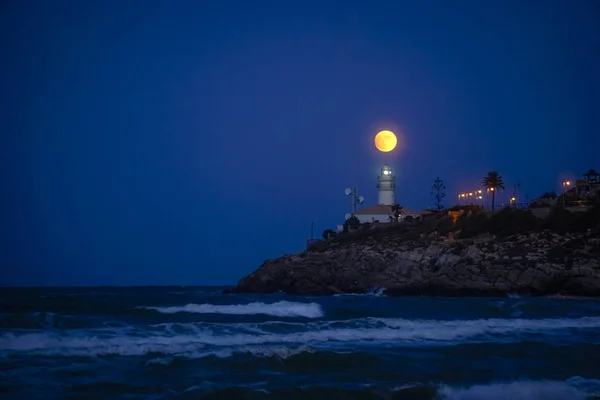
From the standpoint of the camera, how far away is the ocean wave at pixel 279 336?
→ 16594 mm

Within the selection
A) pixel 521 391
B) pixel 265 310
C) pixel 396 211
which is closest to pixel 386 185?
pixel 396 211

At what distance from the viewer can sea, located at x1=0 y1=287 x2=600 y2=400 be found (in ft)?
37.9

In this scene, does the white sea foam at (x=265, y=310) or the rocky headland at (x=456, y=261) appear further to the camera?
the rocky headland at (x=456, y=261)

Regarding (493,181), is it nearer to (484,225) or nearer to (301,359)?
(484,225)

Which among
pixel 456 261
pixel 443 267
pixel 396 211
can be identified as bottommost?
pixel 443 267

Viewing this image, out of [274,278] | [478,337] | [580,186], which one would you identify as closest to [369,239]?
[274,278]

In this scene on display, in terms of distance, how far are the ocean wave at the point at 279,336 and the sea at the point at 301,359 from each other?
34 mm

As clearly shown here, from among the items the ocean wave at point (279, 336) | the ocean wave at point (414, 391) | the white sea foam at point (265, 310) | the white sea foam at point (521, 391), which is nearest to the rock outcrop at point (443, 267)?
the white sea foam at point (265, 310)

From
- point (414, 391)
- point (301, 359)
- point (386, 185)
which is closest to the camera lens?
point (414, 391)

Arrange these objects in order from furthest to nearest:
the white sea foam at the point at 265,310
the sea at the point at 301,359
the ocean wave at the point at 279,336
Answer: the white sea foam at the point at 265,310, the ocean wave at the point at 279,336, the sea at the point at 301,359

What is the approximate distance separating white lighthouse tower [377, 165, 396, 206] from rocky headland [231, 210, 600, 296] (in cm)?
1880

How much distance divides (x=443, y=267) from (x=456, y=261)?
1024 mm

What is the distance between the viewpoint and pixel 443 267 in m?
48.3

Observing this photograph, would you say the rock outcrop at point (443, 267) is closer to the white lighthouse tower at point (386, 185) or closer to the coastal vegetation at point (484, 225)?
the coastal vegetation at point (484, 225)
